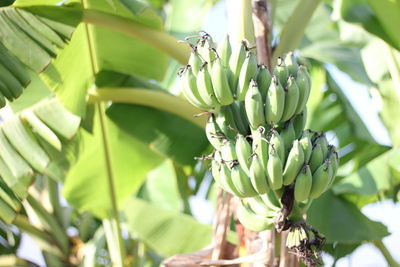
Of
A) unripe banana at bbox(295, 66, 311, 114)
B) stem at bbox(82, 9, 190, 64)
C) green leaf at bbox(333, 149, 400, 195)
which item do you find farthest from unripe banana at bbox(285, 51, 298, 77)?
green leaf at bbox(333, 149, 400, 195)

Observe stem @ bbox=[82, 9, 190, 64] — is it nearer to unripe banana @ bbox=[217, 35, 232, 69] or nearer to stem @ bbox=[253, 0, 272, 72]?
stem @ bbox=[253, 0, 272, 72]

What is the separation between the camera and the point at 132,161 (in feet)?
7.11

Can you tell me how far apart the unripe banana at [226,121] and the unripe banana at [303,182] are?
16 cm

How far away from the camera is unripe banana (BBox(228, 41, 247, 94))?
3.95 feet

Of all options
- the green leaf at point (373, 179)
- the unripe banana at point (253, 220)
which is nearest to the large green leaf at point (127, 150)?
the green leaf at point (373, 179)

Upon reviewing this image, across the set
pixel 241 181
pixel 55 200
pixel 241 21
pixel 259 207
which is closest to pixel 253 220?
pixel 259 207

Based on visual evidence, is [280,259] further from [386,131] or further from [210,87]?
[386,131]

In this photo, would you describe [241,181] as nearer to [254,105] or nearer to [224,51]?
[254,105]

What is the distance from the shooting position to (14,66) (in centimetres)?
143

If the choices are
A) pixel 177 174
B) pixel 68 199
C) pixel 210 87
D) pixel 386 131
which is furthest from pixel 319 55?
pixel 210 87

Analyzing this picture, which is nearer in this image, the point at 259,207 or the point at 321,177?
the point at 321,177

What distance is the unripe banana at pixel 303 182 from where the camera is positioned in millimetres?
1133

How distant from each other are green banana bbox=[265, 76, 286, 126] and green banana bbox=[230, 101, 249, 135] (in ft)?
0.32

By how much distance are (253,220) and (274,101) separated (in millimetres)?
248
